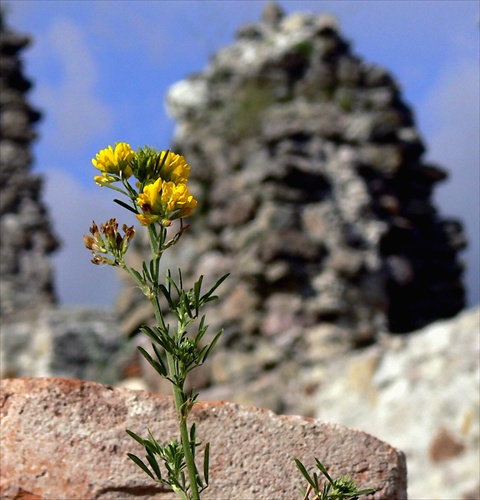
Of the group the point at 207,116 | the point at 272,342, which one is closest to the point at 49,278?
the point at 207,116

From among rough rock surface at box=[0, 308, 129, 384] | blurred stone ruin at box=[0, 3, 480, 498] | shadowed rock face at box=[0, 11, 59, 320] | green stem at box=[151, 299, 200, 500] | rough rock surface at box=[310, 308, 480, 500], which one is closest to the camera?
green stem at box=[151, 299, 200, 500]

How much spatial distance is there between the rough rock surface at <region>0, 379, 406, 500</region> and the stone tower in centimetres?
320

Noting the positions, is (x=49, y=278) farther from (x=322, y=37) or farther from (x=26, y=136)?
(x=322, y=37)

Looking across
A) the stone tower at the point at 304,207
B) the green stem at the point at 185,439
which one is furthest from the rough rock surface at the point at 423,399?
the green stem at the point at 185,439

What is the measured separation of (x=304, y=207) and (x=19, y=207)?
2271 mm

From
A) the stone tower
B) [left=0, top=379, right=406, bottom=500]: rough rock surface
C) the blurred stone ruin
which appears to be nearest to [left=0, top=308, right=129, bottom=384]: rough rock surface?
the blurred stone ruin

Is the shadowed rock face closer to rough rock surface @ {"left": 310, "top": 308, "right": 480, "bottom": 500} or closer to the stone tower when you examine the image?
the stone tower

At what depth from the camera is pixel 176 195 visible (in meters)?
1.28

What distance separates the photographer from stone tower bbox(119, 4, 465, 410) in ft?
17.5

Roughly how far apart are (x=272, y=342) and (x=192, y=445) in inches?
157

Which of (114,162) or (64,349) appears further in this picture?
(64,349)

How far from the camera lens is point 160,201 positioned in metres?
1.28

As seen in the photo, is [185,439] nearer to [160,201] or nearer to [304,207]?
[160,201]

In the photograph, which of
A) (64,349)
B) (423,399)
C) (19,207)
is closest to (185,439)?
(423,399)
